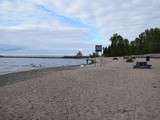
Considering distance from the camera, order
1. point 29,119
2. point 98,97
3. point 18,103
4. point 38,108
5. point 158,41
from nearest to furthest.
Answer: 1. point 29,119
2. point 38,108
3. point 18,103
4. point 98,97
5. point 158,41

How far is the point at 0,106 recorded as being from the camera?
12516mm

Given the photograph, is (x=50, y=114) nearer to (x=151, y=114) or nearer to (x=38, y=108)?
(x=38, y=108)

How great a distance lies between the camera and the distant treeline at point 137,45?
522 feet

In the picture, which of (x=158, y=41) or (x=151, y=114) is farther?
(x=158, y=41)

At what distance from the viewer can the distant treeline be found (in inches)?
6270

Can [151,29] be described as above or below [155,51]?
above

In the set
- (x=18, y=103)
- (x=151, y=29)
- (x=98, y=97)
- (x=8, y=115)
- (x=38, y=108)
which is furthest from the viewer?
(x=151, y=29)

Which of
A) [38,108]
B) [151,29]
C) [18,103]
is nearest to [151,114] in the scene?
[38,108]

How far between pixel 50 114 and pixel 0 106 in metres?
2.75

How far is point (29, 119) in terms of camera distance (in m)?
9.95

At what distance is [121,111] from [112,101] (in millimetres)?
2329

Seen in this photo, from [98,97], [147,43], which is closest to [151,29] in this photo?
[147,43]

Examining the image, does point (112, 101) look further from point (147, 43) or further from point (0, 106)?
point (147, 43)

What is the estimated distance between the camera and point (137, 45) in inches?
6688
